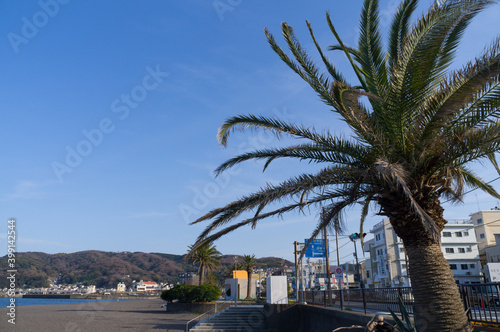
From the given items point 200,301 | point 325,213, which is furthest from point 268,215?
point 200,301

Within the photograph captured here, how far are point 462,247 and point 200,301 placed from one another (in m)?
49.0

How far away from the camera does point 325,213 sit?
8.62 meters

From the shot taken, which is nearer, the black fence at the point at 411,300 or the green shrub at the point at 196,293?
the black fence at the point at 411,300

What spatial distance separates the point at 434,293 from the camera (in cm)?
637

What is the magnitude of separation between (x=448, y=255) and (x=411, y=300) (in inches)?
2375

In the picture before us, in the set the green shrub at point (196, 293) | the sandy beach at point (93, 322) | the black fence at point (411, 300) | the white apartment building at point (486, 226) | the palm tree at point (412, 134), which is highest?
the white apartment building at point (486, 226)

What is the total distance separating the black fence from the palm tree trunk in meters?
0.90

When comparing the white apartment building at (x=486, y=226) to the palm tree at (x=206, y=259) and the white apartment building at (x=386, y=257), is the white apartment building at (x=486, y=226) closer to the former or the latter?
the white apartment building at (x=386, y=257)

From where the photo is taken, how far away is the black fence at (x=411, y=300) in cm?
745

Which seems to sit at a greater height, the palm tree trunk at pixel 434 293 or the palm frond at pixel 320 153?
the palm frond at pixel 320 153

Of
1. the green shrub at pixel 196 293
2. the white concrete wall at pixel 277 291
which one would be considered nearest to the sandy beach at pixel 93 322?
the green shrub at pixel 196 293

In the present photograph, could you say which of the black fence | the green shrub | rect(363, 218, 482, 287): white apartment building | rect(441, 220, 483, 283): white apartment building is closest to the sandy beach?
the green shrub

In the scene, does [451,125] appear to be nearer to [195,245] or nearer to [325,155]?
[325,155]

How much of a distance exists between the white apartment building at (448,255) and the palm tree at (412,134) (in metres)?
56.3
